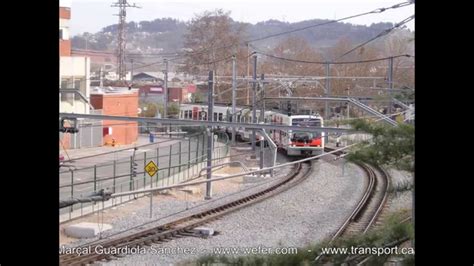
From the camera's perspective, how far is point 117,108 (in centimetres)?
1054

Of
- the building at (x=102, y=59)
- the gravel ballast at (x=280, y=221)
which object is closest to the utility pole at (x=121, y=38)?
the building at (x=102, y=59)

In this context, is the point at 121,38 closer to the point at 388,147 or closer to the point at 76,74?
the point at 76,74

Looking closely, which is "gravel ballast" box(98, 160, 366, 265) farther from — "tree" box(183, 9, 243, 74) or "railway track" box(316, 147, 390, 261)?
"tree" box(183, 9, 243, 74)

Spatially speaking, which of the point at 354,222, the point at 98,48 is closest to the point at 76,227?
the point at 354,222

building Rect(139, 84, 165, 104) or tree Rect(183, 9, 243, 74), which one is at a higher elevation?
tree Rect(183, 9, 243, 74)

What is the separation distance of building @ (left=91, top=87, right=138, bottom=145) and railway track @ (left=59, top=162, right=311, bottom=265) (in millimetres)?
3125

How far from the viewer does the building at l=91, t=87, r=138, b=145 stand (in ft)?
34.0

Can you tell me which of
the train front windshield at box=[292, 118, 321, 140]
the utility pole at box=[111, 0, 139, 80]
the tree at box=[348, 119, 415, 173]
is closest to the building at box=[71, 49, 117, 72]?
the utility pole at box=[111, 0, 139, 80]

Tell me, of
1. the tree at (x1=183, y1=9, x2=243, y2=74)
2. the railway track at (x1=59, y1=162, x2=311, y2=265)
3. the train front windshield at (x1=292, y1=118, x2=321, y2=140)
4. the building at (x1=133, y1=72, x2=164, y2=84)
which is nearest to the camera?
the railway track at (x1=59, y1=162, x2=311, y2=265)

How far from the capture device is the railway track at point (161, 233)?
13.0 feet

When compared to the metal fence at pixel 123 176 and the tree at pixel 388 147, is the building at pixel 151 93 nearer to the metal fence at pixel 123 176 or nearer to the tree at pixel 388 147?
the metal fence at pixel 123 176
